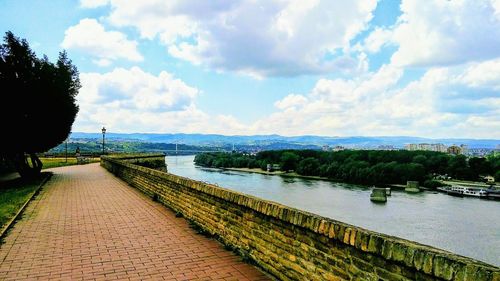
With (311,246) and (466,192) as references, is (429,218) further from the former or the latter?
(311,246)

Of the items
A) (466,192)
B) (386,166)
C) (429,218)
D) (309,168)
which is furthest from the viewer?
(309,168)

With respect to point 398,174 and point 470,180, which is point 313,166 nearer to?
point 398,174

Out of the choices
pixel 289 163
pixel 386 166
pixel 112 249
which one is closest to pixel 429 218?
pixel 112 249

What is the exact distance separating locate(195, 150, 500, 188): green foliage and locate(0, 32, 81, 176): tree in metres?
66.9

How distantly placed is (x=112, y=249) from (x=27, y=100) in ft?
53.2

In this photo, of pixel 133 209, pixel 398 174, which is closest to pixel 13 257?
pixel 133 209

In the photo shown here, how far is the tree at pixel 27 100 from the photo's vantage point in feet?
64.0

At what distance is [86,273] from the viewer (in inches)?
230

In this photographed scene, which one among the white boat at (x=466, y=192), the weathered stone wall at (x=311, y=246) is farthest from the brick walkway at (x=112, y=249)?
the white boat at (x=466, y=192)

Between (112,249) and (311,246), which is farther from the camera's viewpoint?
(112,249)

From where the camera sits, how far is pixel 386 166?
81.8 m

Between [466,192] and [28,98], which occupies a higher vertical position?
[28,98]

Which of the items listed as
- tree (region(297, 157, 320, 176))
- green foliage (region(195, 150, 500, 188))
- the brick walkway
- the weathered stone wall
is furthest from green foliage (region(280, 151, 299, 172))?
the weathered stone wall

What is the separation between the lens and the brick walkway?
5852 millimetres
